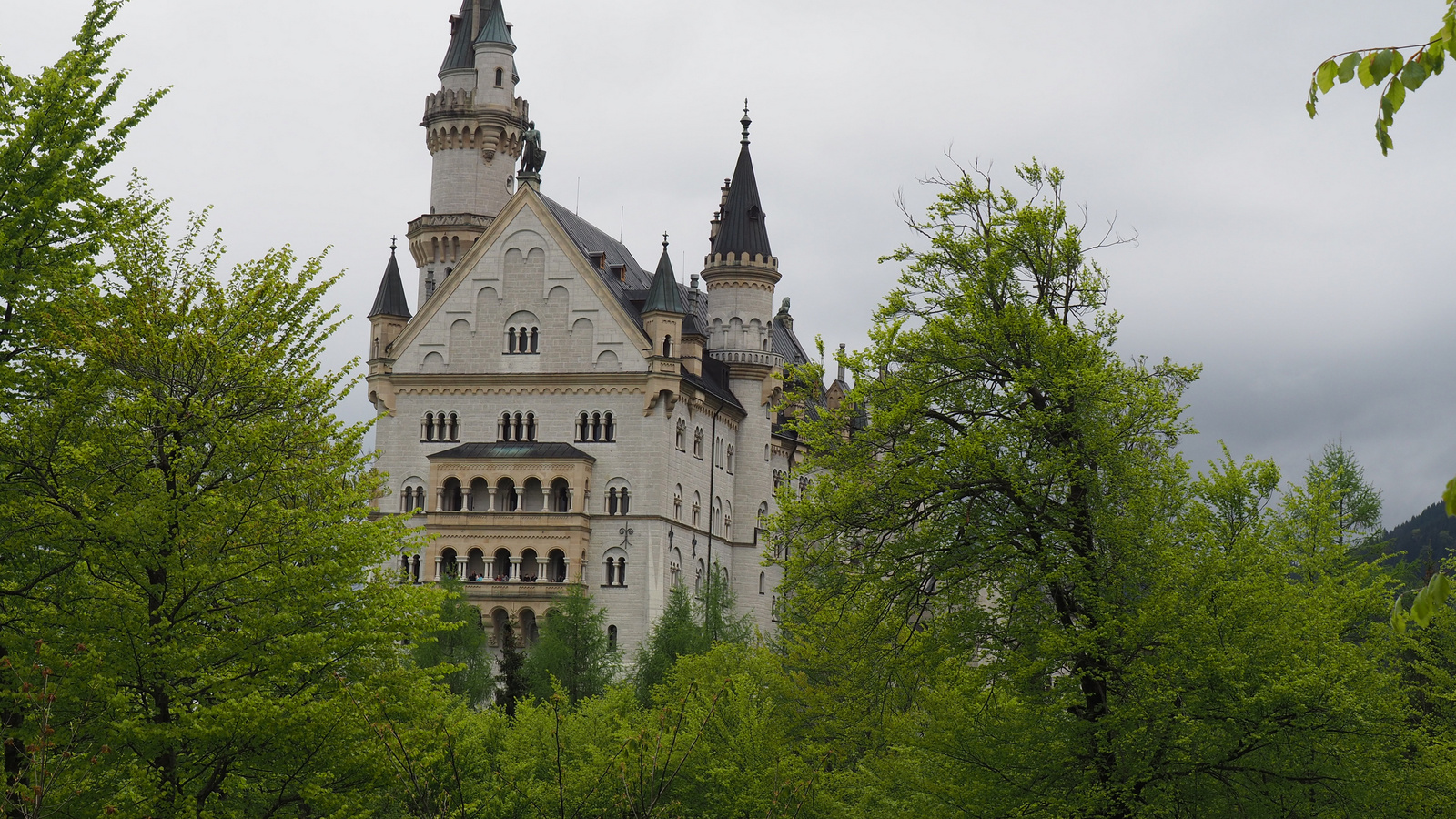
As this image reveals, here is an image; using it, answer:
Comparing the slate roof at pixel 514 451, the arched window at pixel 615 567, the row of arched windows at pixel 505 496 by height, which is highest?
the slate roof at pixel 514 451

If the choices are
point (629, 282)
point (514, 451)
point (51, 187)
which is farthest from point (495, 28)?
point (51, 187)

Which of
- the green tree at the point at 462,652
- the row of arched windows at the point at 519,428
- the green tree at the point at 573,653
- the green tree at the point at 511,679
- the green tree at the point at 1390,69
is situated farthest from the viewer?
the row of arched windows at the point at 519,428

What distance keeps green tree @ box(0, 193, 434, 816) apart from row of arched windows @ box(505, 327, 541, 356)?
53952 millimetres

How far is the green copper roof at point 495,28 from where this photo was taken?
288 ft

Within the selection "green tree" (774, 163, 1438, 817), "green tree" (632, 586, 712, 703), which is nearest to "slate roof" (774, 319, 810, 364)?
"green tree" (632, 586, 712, 703)

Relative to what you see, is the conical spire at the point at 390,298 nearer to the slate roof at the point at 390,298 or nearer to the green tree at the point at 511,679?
the slate roof at the point at 390,298

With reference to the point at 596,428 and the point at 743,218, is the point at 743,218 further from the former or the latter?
the point at 596,428

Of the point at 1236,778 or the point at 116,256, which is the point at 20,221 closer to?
the point at 116,256

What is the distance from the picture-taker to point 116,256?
2691 centimetres

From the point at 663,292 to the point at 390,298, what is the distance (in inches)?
621

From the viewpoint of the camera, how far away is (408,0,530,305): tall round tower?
8738 cm

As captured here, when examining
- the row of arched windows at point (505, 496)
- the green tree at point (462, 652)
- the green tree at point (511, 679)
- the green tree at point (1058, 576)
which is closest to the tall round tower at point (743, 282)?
the row of arched windows at point (505, 496)

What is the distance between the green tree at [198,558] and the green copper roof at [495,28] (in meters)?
62.9

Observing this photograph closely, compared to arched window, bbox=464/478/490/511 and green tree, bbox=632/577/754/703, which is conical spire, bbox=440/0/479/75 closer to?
arched window, bbox=464/478/490/511
